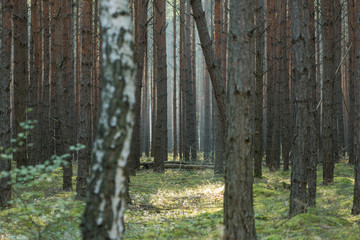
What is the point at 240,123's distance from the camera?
173 inches

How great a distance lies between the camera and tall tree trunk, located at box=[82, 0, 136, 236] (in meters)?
2.92

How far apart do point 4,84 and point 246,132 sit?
17.2 feet

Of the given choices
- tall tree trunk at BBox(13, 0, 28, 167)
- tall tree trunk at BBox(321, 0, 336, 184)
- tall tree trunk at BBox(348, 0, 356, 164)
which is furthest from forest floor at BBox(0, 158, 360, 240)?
tall tree trunk at BBox(348, 0, 356, 164)

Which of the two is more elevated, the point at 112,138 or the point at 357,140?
the point at 112,138

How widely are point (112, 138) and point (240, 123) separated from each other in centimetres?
191

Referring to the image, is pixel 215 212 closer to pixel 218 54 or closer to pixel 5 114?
pixel 5 114

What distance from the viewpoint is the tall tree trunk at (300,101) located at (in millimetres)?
5828

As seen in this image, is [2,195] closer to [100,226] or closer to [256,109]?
[100,226]

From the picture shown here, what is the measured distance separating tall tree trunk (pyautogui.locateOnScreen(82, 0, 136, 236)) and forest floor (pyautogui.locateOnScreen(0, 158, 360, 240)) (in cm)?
75

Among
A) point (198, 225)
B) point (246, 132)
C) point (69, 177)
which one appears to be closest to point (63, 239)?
point (198, 225)

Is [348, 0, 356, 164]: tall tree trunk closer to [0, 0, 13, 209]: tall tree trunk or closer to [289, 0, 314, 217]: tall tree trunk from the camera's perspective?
[289, 0, 314, 217]: tall tree trunk

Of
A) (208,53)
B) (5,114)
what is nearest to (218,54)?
(208,53)

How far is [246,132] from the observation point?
4418mm

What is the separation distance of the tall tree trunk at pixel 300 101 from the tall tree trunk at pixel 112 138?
11.8 ft
